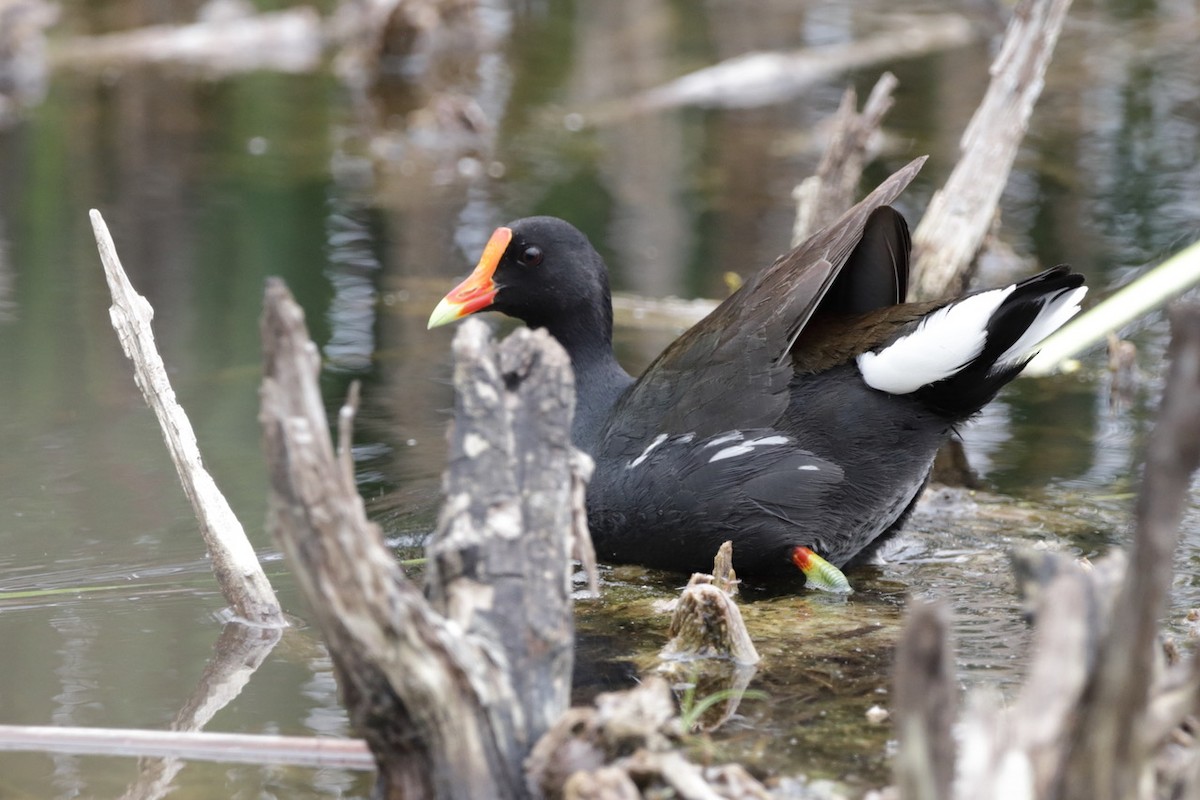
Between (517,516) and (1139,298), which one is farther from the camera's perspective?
(1139,298)

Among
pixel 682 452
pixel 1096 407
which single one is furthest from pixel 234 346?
pixel 1096 407

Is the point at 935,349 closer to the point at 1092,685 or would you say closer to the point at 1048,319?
the point at 1048,319

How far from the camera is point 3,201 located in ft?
26.2

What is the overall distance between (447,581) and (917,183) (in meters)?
6.56

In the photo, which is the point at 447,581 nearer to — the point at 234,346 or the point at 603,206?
the point at 234,346

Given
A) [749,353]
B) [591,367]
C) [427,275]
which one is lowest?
[427,275]

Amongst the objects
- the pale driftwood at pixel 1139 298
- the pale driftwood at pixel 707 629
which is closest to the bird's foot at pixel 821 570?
the pale driftwood at pixel 707 629

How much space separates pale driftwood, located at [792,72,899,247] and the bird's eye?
3.94ft

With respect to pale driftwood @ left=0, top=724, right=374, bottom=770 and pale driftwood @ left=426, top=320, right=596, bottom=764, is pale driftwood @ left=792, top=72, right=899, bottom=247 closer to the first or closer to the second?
pale driftwood @ left=426, top=320, right=596, bottom=764

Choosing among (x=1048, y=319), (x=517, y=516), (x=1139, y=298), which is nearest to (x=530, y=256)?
(x=1048, y=319)

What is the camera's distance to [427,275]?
6.79m

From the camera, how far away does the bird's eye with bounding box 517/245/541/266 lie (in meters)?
4.23

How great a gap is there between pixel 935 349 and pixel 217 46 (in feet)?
30.8

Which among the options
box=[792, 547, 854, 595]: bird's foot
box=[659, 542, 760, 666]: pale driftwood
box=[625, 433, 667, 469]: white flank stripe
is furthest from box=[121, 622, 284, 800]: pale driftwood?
box=[792, 547, 854, 595]: bird's foot
